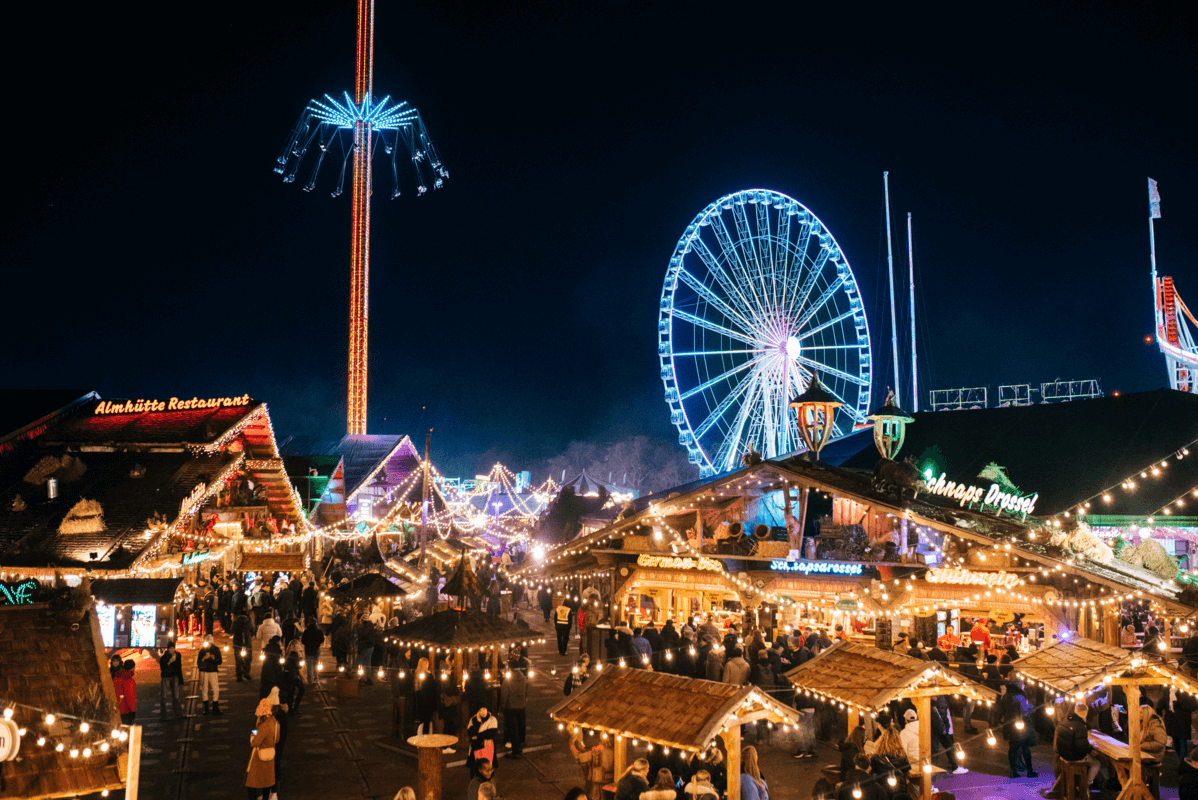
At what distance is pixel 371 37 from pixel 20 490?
32243 mm

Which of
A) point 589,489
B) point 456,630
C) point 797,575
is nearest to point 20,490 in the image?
point 456,630

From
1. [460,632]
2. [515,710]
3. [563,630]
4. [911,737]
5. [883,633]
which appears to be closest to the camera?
[911,737]

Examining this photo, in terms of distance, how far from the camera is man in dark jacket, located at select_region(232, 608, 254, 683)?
1828 centimetres

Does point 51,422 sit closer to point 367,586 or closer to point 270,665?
point 367,586

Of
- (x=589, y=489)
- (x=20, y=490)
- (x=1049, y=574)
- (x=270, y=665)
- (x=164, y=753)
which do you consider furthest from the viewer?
(x=589, y=489)

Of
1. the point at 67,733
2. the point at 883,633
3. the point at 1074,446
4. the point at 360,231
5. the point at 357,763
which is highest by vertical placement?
the point at 360,231

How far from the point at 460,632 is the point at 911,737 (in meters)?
6.22

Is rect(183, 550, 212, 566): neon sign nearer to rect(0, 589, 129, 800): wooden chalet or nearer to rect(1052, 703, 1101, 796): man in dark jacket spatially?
rect(0, 589, 129, 800): wooden chalet

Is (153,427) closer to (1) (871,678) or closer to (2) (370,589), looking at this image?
(2) (370,589)

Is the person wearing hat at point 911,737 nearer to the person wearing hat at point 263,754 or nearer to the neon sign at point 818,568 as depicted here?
the neon sign at point 818,568

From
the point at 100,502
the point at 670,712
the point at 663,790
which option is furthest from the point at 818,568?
the point at 100,502

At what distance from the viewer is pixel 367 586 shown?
20.2 m

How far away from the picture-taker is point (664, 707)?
30.2ft

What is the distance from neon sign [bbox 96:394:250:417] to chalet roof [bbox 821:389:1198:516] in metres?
21.2
